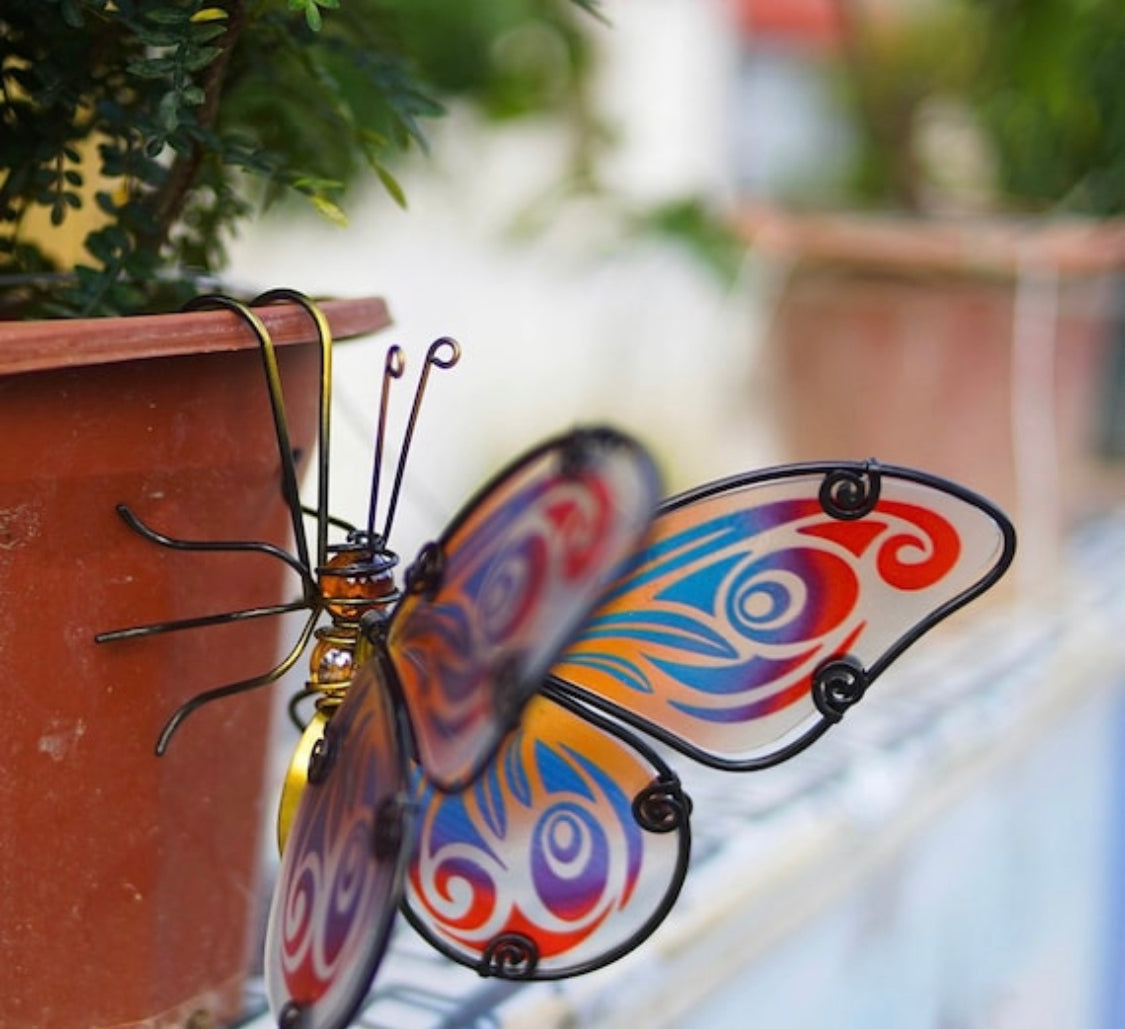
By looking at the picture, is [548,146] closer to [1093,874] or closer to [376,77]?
[1093,874]

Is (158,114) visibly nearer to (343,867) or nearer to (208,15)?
(208,15)

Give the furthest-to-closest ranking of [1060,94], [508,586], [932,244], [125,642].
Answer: [1060,94] < [932,244] < [125,642] < [508,586]

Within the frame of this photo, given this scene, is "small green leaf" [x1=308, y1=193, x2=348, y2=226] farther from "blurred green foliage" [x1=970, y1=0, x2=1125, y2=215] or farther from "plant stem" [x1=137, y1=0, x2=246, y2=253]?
"blurred green foliage" [x1=970, y1=0, x2=1125, y2=215]

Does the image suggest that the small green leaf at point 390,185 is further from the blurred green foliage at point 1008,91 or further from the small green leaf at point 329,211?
the blurred green foliage at point 1008,91

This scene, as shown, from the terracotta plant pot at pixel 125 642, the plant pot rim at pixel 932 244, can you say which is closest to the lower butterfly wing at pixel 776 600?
the terracotta plant pot at pixel 125 642

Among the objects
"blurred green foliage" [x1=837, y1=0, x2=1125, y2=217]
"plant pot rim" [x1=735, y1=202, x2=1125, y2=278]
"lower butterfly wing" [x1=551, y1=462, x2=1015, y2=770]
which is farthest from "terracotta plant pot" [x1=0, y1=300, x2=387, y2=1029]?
"blurred green foliage" [x1=837, y1=0, x2=1125, y2=217]

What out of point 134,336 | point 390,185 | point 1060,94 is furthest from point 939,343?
point 134,336

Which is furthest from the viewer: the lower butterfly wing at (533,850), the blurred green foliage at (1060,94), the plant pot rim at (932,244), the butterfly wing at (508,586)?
the blurred green foliage at (1060,94)
